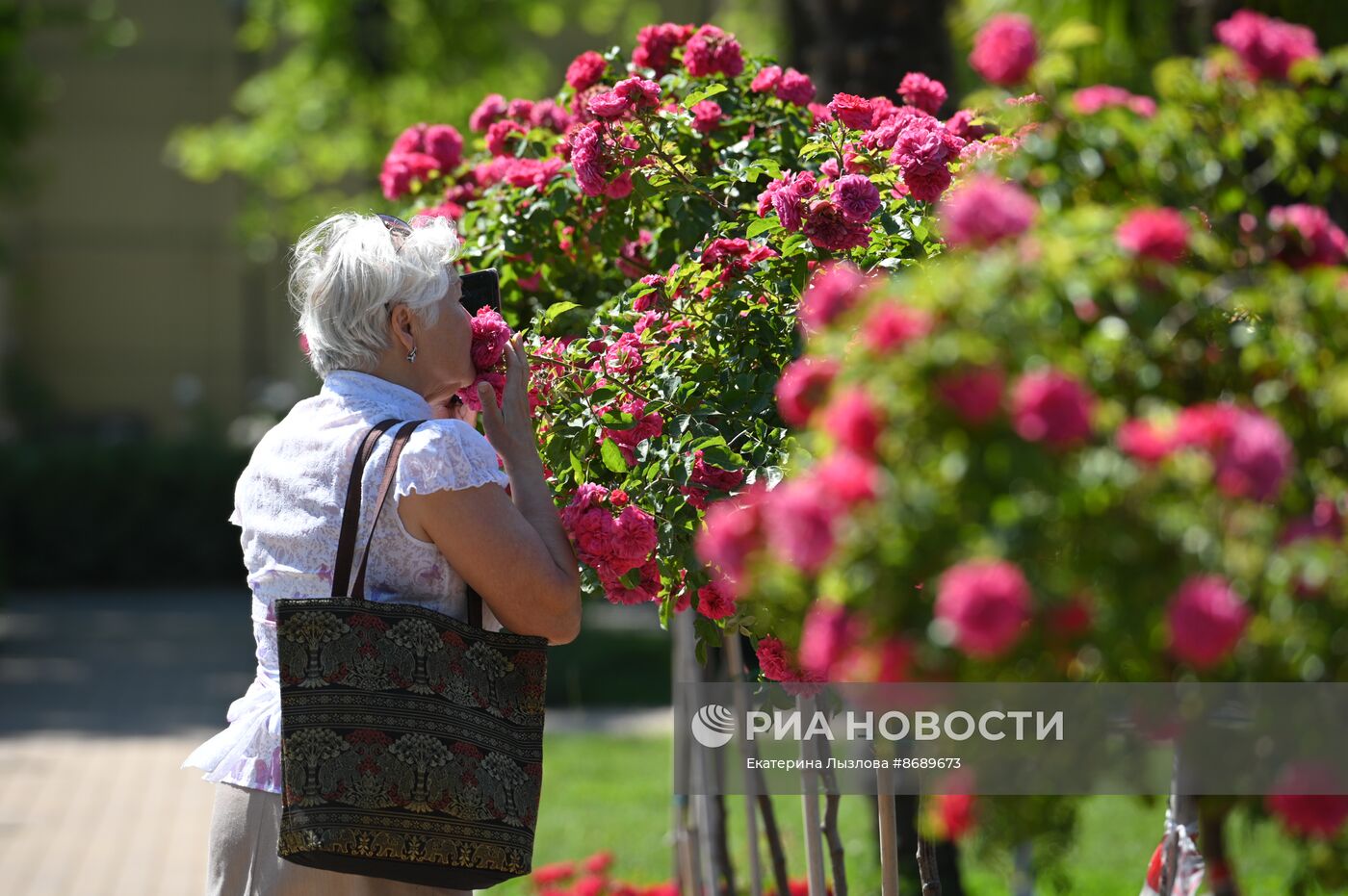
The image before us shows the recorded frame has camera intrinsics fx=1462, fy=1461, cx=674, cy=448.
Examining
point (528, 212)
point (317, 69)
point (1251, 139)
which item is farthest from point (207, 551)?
point (1251, 139)

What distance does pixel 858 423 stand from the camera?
122cm

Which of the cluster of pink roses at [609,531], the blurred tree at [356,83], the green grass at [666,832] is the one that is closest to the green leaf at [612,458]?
the cluster of pink roses at [609,531]

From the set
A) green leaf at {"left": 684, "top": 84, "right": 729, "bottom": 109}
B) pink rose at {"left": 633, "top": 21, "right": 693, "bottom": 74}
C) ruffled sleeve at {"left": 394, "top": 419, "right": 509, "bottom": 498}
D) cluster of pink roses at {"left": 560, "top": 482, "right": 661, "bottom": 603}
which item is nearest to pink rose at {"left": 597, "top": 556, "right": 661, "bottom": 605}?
cluster of pink roses at {"left": 560, "top": 482, "right": 661, "bottom": 603}

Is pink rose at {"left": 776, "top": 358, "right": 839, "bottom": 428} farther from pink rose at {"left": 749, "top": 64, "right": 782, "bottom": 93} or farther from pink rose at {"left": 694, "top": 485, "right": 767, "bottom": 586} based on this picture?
pink rose at {"left": 749, "top": 64, "right": 782, "bottom": 93}

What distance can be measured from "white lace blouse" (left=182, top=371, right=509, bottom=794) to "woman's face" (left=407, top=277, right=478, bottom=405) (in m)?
0.04

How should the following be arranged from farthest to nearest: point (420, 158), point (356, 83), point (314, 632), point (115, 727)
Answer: point (356, 83), point (115, 727), point (420, 158), point (314, 632)

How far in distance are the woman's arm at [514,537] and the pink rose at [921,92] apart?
105 centimetres

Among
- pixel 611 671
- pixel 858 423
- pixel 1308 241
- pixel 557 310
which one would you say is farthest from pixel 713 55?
pixel 611 671

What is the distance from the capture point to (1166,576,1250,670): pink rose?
1.14 meters

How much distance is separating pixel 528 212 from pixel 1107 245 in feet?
5.69

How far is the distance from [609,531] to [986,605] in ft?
3.74

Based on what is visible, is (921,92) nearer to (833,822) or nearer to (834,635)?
(833,822)

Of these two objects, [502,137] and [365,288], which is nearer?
[365,288]

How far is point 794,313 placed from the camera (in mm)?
2377
